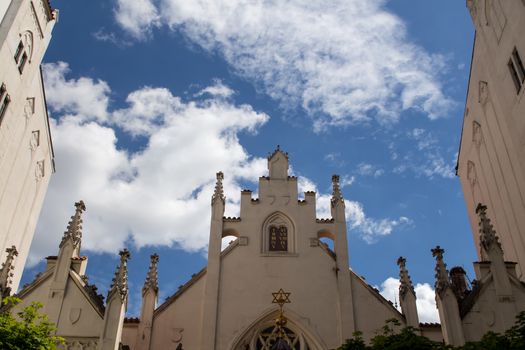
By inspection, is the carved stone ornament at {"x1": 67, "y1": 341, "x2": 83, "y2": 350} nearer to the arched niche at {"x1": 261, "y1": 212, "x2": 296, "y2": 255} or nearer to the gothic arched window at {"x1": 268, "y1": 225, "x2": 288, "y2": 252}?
the arched niche at {"x1": 261, "y1": 212, "x2": 296, "y2": 255}

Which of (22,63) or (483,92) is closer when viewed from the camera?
(22,63)

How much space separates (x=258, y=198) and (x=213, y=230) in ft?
7.51

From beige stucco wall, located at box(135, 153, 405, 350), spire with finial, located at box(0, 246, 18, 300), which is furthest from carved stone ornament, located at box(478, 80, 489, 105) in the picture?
spire with finial, located at box(0, 246, 18, 300)

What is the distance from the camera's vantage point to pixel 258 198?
21.8m

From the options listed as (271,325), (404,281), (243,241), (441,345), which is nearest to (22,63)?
(243,241)

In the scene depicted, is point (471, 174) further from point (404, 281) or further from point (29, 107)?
point (29, 107)

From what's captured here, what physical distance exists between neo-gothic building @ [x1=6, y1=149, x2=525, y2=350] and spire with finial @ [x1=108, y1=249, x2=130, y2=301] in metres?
0.03

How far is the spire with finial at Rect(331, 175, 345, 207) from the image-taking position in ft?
70.8

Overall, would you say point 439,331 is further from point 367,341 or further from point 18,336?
point 18,336

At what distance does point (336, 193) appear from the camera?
2181 centimetres

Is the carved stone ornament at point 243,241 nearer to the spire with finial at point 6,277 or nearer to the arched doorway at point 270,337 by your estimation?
the arched doorway at point 270,337

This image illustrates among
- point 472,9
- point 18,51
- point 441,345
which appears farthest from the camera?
point 472,9

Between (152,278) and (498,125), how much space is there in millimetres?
14212

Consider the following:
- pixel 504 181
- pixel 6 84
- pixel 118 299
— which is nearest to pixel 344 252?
pixel 504 181
